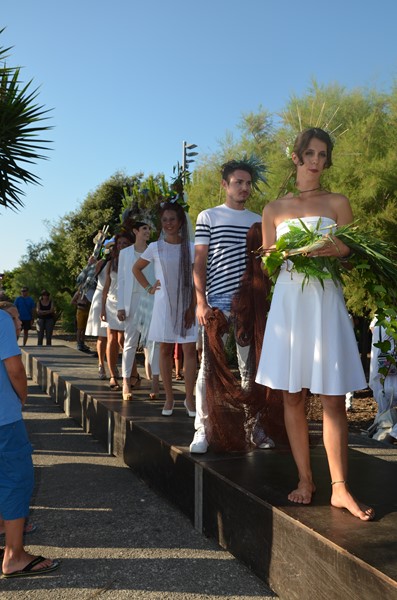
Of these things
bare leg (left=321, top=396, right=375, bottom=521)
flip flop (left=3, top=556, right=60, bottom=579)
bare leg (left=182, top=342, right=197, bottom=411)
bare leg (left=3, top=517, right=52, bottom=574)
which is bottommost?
flip flop (left=3, top=556, right=60, bottom=579)

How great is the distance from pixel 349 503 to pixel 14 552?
5.73 feet

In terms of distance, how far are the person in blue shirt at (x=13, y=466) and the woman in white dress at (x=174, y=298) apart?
2.41 metres

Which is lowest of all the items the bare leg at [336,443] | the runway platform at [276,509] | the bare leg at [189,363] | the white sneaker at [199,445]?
the runway platform at [276,509]

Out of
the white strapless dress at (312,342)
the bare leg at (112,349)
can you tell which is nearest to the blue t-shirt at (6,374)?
the white strapless dress at (312,342)

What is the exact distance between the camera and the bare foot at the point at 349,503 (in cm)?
310

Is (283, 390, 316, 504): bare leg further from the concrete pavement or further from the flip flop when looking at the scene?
the flip flop

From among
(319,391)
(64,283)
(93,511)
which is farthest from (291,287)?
(64,283)

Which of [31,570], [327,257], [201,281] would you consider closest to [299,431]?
[327,257]

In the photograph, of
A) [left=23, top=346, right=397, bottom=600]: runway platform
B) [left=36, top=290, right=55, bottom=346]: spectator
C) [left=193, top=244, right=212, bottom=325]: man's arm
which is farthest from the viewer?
[left=36, top=290, right=55, bottom=346]: spectator

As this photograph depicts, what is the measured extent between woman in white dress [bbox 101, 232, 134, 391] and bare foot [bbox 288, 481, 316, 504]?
4.76 meters

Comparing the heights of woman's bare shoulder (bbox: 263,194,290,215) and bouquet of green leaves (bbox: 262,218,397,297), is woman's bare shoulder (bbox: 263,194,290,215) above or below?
above

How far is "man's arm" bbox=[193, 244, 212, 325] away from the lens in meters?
→ 4.54

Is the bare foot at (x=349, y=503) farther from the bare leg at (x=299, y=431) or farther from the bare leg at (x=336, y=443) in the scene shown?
the bare leg at (x=299, y=431)

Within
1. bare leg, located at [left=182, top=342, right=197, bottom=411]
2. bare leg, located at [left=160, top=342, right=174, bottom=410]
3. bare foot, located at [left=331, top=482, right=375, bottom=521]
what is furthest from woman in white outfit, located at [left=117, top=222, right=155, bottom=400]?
bare foot, located at [left=331, top=482, right=375, bottom=521]
